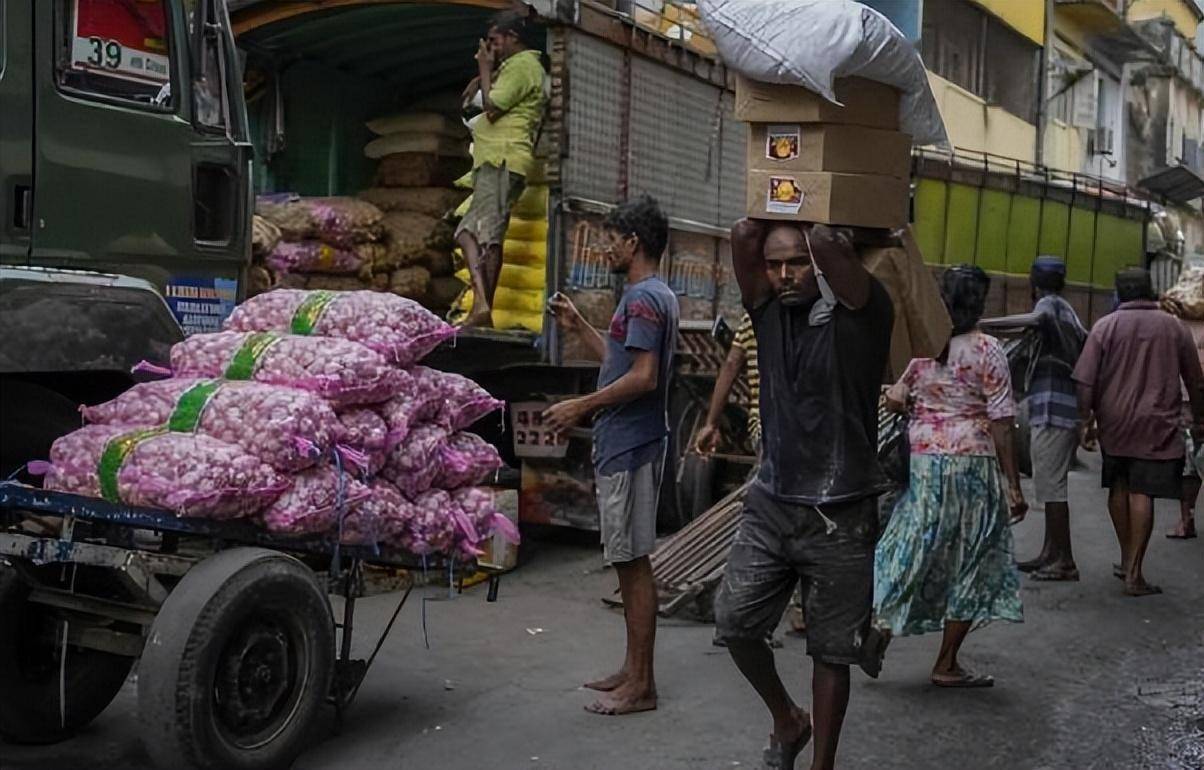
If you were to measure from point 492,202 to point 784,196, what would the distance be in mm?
3837

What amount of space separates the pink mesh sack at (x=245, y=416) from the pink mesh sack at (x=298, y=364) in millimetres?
88

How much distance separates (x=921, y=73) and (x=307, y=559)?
2683 millimetres

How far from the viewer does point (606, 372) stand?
561 cm

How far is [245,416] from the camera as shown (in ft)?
14.5

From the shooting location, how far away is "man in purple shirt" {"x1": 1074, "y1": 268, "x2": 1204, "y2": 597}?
8.06m

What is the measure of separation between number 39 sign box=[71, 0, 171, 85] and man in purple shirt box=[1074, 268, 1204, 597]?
5366 millimetres

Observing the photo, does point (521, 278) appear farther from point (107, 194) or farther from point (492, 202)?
point (107, 194)

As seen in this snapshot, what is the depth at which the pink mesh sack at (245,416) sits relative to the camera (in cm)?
437

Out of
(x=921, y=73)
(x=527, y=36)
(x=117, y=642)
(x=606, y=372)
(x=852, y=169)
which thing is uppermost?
(x=527, y=36)

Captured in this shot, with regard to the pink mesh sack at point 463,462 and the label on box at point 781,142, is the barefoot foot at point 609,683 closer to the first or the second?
the pink mesh sack at point 463,462

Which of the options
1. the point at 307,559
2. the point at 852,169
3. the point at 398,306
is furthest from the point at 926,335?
the point at 307,559

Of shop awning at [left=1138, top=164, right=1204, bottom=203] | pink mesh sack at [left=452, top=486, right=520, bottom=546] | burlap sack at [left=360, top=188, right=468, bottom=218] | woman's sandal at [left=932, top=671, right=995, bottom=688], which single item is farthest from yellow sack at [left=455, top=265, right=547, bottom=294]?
shop awning at [left=1138, top=164, right=1204, bottom=203]

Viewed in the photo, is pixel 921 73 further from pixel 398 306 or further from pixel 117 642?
pixel 117 642

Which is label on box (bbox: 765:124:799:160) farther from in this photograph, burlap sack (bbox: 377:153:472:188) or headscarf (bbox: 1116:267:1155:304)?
burlap sack (bbox: 377:153:472:188)
